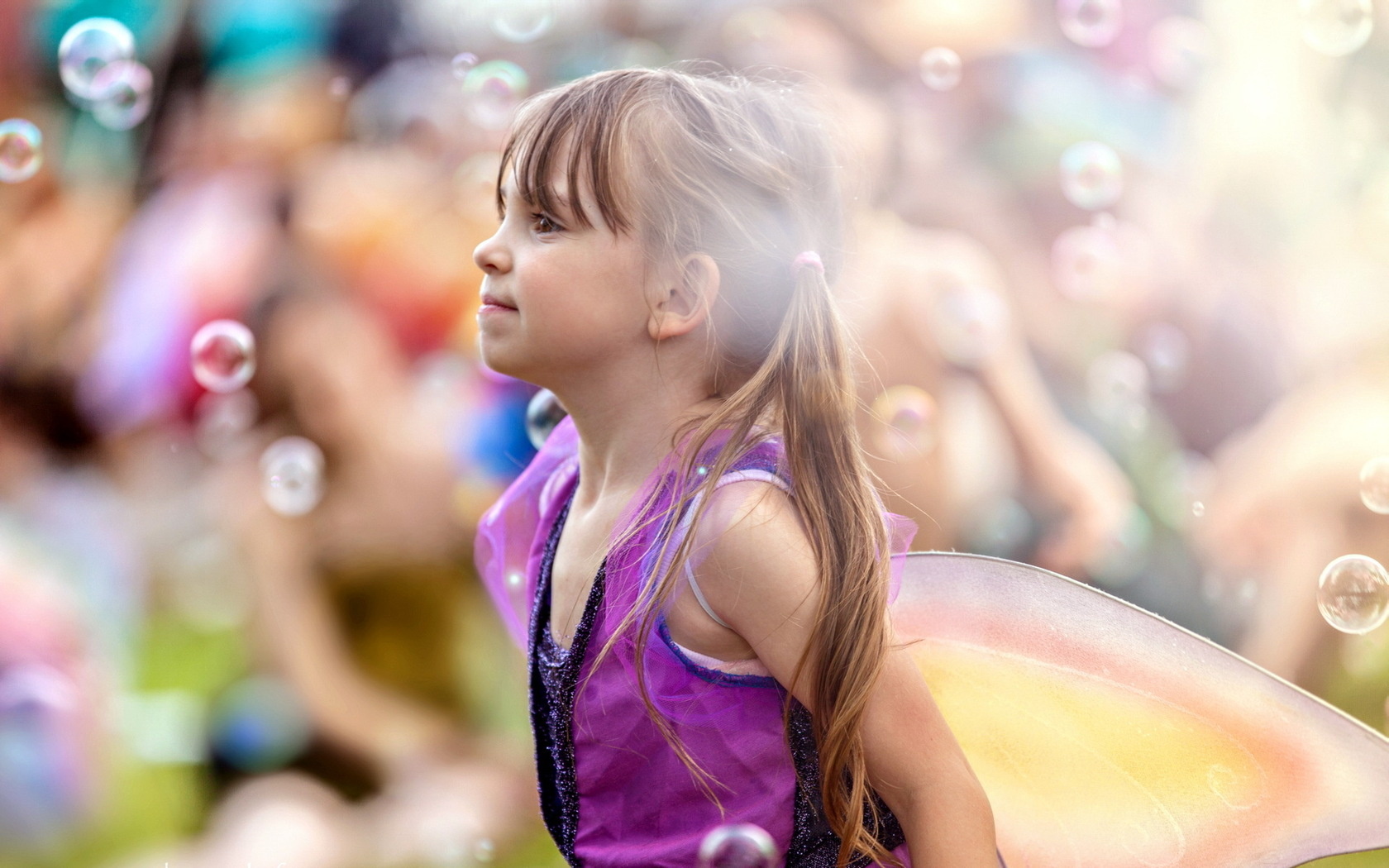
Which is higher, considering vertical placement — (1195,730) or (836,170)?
(836,170)

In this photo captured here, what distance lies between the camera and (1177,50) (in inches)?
112

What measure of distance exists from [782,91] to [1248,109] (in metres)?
2.39

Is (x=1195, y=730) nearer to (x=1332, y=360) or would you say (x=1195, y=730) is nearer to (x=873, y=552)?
(x=873, y=552)

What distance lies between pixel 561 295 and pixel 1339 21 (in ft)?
5.38

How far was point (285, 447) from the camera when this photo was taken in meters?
2.01

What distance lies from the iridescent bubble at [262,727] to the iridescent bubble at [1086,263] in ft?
5.16

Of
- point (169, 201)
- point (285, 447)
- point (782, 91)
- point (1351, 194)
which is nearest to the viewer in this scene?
point (782, 91)

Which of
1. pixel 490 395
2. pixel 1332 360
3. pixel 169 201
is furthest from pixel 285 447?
pixel 1332 360

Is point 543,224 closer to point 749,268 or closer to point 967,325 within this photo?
point 749,268

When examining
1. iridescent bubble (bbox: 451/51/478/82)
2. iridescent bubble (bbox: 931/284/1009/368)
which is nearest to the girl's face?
iridescent bubble (bbox: 451/51/478/82)

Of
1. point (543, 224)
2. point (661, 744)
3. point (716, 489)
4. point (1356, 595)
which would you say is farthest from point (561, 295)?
point (1356, 595)

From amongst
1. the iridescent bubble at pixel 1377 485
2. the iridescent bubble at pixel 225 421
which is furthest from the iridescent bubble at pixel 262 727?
the iridescent bubble at pixel 1377 485

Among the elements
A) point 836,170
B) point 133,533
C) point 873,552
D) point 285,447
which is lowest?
point 133,533

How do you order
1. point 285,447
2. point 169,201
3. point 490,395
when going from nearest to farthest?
point 285,447 < point 490,395 < point 169,201
